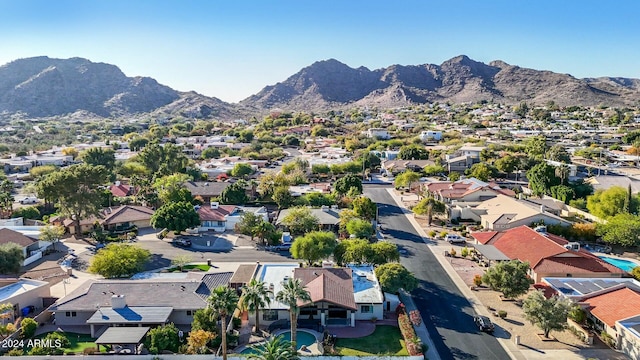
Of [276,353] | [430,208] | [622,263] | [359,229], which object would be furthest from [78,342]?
[622,263]

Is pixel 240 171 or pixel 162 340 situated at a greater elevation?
pixel 240 171

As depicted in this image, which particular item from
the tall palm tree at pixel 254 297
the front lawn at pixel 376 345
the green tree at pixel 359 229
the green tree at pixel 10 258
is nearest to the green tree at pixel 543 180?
the green tree at pixel 359 229

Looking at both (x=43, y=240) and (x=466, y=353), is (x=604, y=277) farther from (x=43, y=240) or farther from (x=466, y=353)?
(x=43, y=240)

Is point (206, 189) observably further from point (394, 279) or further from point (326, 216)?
point (394, 279)

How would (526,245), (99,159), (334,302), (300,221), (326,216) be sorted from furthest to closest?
(99,159) → (326,216) → (300,221) → (526,245) → (334,302)

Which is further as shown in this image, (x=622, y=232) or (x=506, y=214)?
(x=506, y=214)

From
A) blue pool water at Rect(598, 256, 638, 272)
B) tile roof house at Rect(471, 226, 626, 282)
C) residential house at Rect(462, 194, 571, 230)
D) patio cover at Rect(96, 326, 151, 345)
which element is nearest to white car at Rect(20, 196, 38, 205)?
patio cover at Rect(96, 326, 151, 345)

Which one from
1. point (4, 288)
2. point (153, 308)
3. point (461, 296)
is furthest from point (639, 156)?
point (4, 288)
